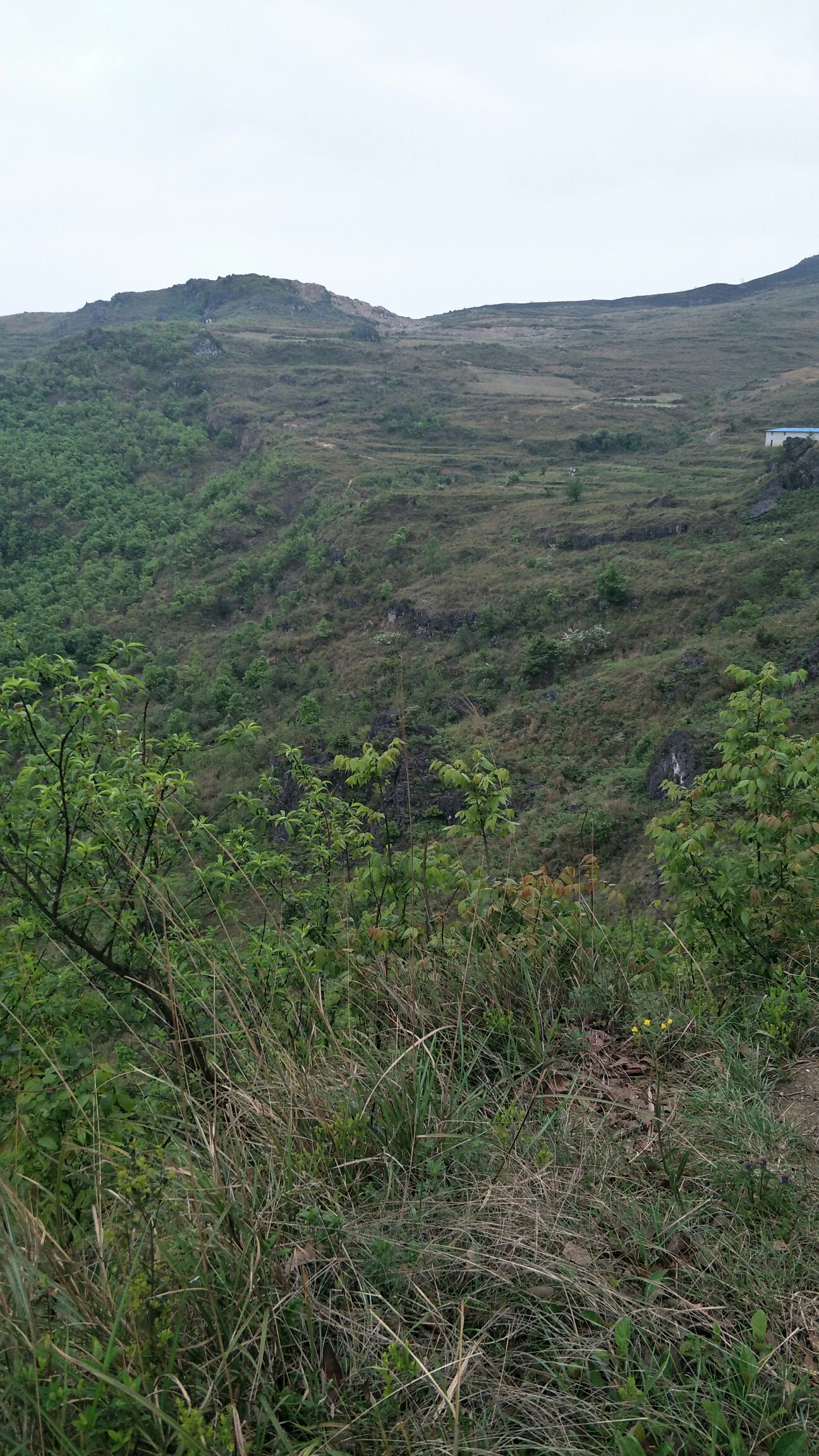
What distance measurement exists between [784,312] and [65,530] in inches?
3654

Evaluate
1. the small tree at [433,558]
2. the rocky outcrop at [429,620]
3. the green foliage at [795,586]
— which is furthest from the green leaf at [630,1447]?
the small tree at [433,558]

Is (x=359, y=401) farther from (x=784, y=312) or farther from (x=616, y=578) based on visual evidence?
(x=784, y=312)

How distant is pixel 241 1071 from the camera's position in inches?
81.6

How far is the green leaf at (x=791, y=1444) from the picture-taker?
1.20 m

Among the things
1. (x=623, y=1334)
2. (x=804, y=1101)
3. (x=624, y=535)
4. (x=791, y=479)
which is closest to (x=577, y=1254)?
(x=623, y=1334)

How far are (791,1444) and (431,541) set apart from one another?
124ft

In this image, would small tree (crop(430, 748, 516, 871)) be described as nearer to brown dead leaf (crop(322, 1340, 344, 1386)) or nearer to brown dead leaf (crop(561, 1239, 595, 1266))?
brown dead leaf (crop(561, 1239, 595, 1266))

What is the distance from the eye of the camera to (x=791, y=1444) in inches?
47.3

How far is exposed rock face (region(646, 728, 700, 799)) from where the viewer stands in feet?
53.3

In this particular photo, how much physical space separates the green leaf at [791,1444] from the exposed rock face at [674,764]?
50.6ft

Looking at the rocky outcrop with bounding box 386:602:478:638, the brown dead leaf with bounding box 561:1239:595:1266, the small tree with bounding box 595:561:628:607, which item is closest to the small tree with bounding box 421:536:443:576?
the rocky outcrop with bounding box 386:602:478:638

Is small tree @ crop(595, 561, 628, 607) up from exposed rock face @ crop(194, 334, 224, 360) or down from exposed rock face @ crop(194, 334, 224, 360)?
down

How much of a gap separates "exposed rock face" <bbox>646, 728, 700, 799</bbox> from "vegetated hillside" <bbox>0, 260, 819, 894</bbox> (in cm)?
8

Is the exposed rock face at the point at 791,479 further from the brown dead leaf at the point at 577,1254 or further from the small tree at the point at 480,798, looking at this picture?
the brown dead leaf at the point at 577,1254
